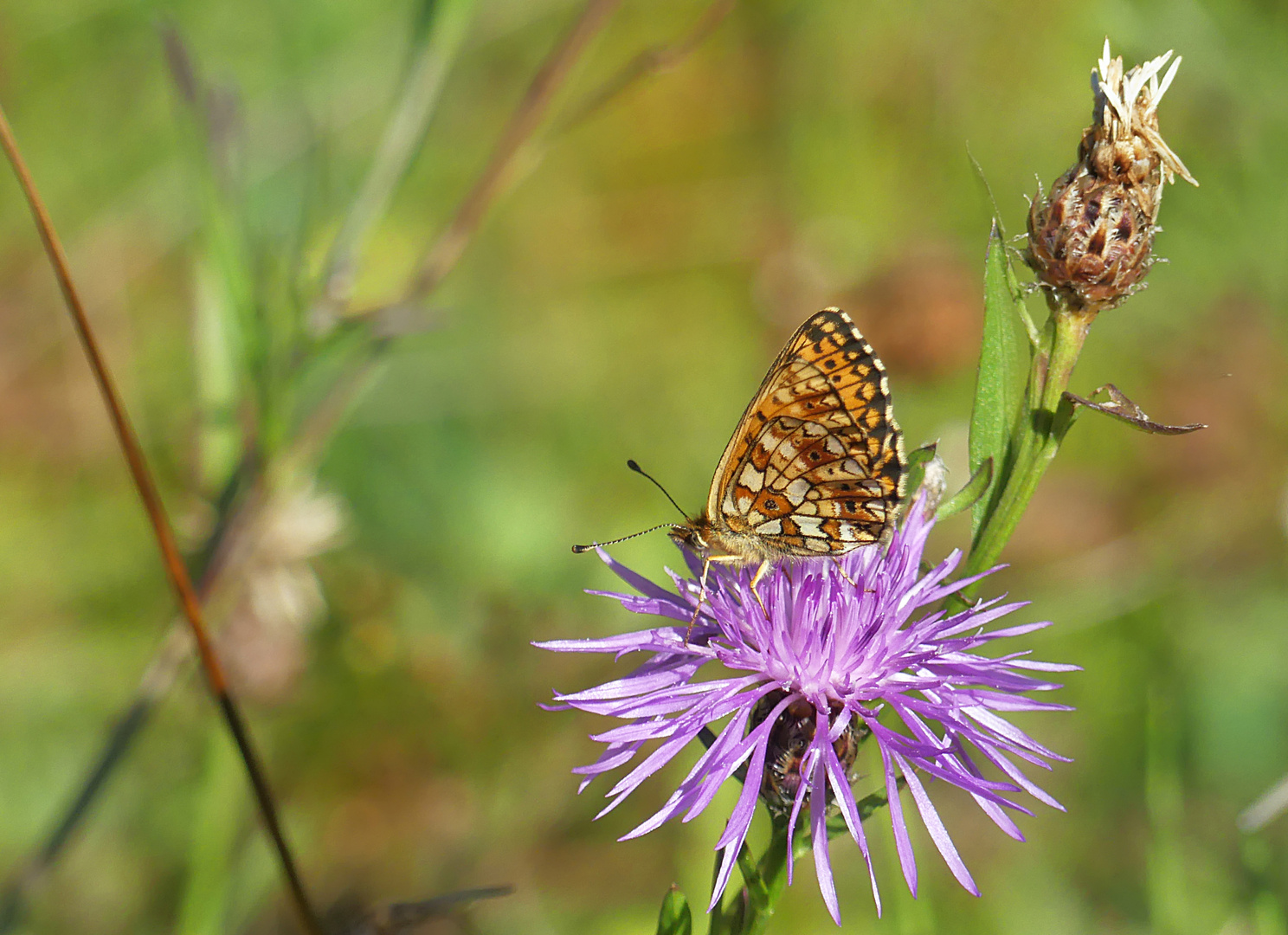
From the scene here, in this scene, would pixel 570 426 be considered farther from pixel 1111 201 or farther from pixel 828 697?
pixel 1111 201

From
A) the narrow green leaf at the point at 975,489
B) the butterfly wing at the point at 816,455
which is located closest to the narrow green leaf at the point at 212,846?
the butterfly wing at the point at 816,455

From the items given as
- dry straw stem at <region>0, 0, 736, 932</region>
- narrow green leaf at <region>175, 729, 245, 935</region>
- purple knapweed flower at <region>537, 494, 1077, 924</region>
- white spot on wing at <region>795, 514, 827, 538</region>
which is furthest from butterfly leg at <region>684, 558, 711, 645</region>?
narrow green leaf at <region>175, 729, 245, 935</region>

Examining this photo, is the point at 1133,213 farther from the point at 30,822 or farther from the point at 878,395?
the point at 30,822

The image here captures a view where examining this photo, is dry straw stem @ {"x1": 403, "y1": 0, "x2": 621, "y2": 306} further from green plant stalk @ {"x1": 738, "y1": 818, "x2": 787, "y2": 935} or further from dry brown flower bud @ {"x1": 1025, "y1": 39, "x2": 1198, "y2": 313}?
green plant stalk @ {"x1": 738, "y1": 818, "x2": 787, "y2": 935}

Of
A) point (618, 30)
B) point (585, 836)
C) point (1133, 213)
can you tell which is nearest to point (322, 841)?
point (585, 836)

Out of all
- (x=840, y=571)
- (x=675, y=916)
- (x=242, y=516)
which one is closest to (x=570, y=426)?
(x=242, y=516)
